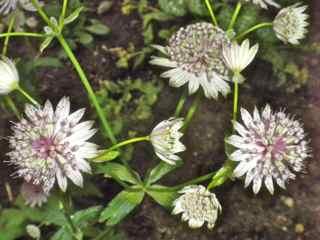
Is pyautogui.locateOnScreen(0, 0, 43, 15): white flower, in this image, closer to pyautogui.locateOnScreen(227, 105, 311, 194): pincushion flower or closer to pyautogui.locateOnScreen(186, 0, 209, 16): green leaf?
pyautogui.locateOnScreen(186, 0, 209, 16): green leaf

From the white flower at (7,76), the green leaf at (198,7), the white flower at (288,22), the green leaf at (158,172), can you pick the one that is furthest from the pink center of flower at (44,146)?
the green leaf at (198,7)

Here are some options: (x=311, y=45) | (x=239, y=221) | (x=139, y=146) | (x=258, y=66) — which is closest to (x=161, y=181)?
(x=139, y=146)

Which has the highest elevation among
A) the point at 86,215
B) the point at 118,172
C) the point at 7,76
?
the point at 7,76

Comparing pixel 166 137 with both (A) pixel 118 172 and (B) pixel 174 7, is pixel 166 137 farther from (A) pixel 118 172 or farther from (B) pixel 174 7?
(B) pixel 174 7

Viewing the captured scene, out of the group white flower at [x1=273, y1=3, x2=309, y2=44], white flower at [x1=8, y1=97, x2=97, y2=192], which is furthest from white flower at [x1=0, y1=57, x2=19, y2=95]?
white flower at [x1=273, y1=3, x2=309, y2=44]

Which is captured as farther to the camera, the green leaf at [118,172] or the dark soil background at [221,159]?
the dark soil background at [221,159]

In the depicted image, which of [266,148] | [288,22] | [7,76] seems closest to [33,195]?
[7,76]

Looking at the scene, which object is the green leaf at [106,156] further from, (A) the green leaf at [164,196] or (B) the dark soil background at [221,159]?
(B) the dark soil background at [221,159]
